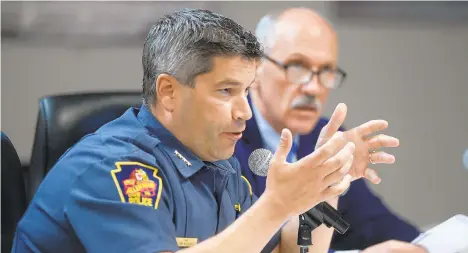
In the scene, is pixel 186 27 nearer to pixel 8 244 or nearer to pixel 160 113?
pixel 160 113

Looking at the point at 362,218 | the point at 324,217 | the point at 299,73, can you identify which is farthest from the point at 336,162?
the point at 362,218

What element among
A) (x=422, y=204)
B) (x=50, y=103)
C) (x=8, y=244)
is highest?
(x=50, y=103)

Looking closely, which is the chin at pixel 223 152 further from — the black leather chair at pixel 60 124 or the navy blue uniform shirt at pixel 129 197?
the black leather chair at pixel 60 124

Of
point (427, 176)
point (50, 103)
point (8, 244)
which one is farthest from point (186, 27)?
point (427, 176)

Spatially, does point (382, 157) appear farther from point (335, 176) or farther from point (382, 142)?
point (335, 176)

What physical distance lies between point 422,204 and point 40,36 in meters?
1.20

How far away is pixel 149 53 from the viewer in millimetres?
1215

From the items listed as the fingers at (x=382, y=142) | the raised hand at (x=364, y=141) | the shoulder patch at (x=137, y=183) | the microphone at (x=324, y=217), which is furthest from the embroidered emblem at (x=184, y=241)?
the fingers at (x=382, y=142)

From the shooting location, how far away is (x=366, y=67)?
5.77 feet

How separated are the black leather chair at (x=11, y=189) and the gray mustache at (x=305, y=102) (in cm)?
74

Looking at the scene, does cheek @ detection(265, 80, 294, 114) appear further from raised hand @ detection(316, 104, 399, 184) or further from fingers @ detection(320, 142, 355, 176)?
fingers @ detection(320, 142, 355, 176)

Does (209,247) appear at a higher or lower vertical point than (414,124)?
lower

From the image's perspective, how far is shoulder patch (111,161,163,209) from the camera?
3.49 feet

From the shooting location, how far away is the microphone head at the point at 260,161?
55.7 inches
